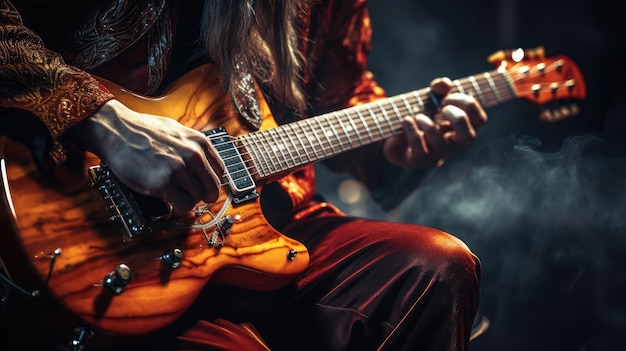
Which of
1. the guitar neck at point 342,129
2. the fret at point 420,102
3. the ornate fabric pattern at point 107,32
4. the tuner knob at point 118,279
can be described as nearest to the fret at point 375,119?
the guitar neck at point 342,129

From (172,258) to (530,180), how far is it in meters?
0.91

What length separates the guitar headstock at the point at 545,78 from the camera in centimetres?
135

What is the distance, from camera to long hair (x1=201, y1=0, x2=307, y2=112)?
3.24 ft

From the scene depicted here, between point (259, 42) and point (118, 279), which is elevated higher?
point (259, 42)

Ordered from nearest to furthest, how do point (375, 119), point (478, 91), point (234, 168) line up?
point (234, 168) → point (375, 119) → point (478, 91)

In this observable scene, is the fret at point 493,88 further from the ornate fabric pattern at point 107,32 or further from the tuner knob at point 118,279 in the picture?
the tuner knob at point 118,279

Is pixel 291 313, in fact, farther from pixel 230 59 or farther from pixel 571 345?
pixel 571 345

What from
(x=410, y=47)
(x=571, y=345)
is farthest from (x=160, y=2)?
(x=571, y=345)

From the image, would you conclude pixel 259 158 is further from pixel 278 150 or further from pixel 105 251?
pixel 105 251

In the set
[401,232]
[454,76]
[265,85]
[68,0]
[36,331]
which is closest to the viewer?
[36,331]

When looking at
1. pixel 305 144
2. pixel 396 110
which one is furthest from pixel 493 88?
pixel 305 144

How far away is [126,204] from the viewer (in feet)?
2.49

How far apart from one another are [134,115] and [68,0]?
9.1 inches

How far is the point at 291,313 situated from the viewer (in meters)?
0.94
